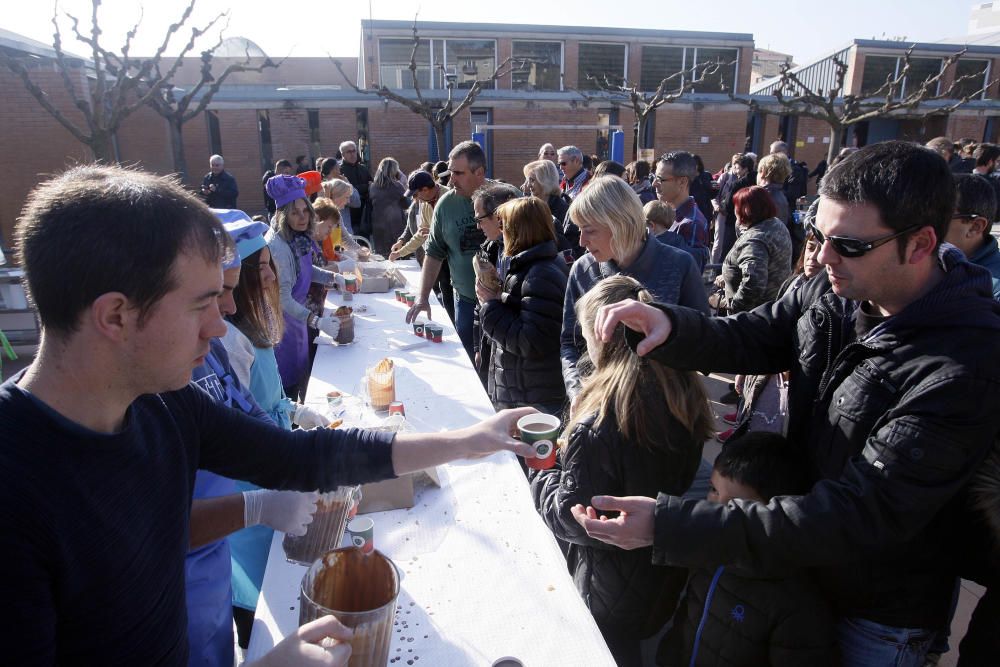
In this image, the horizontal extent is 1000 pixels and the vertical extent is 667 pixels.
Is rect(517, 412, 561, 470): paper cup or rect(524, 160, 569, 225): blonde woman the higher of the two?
rect(524, 160, 569, 225): blonde woman

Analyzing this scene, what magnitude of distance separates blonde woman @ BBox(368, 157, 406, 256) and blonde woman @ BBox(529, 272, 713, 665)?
6.88 meters

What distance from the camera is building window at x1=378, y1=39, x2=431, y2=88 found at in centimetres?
2308

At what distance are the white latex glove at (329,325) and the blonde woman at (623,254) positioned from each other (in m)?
1.52

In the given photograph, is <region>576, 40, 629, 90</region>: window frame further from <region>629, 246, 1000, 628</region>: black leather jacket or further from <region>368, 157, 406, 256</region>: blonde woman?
<region>629, 246, 1000, 628</region>: black leather jacket

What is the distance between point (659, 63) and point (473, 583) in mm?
26707

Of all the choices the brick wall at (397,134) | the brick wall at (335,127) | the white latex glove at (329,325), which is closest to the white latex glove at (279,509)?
the white latex glove at (329,325)

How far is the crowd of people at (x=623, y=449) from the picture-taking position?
93 cm

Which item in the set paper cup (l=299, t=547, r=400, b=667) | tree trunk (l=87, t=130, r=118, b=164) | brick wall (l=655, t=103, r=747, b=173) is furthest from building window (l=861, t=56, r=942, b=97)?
paper cup (l=299, t=547, r=400, b=667)

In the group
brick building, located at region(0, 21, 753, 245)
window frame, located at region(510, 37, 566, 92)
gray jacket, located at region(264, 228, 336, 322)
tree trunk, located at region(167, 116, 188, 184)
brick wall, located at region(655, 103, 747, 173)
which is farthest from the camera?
window frame, located at region(510, 37, 566, 92)

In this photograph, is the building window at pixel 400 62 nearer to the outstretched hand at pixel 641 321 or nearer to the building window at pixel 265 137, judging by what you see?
the building window at pixel 265 137

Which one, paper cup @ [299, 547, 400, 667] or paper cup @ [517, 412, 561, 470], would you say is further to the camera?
paper cup @ [517, 412, 561, 470]

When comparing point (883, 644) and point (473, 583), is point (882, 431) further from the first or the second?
point (473, 583)

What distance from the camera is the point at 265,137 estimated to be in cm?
2031

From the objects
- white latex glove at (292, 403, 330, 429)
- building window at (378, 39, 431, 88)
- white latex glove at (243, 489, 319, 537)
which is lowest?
white latex glove at (292, 403, 330, 429)
